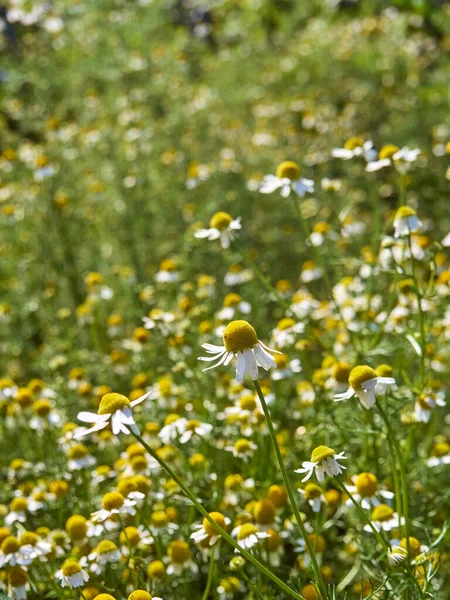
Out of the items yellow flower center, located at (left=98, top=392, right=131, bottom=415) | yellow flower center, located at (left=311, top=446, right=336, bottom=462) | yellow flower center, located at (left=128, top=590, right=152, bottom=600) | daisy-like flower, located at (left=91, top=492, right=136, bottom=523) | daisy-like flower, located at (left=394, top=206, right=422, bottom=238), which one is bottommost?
daisy-like flower, located at (left=91, top=492, right=136, bottom=523)

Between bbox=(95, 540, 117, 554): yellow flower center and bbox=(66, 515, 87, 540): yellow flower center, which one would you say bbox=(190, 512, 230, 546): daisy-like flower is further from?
bbox=(66, 515, 87, 540): yellow flower center

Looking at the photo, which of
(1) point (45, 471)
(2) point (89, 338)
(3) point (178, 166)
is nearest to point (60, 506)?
(1) point (45, 471)

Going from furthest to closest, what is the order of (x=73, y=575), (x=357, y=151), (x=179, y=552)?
(x=357, y=151)
(x=179, y=552)
(x=73, y=575)

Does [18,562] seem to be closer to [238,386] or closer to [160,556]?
[160,556]

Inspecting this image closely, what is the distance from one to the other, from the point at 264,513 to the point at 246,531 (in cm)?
14

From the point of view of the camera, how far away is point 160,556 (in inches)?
86.8

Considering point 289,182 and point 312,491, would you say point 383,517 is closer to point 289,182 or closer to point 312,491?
point 312,491

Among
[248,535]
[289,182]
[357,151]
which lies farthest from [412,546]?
[357,151]

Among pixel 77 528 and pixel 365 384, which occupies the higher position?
pixel 365 384

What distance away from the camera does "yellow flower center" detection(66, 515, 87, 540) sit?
2.29 m

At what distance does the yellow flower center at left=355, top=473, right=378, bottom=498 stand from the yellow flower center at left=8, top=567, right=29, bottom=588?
1.02 m

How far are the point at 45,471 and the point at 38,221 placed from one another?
2432mm

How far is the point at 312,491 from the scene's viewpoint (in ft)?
7.31

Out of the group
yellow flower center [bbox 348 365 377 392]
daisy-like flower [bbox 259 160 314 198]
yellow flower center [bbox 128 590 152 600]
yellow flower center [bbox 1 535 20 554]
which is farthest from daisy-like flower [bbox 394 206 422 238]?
yellow flower center [bbox 1 535 20 554]
